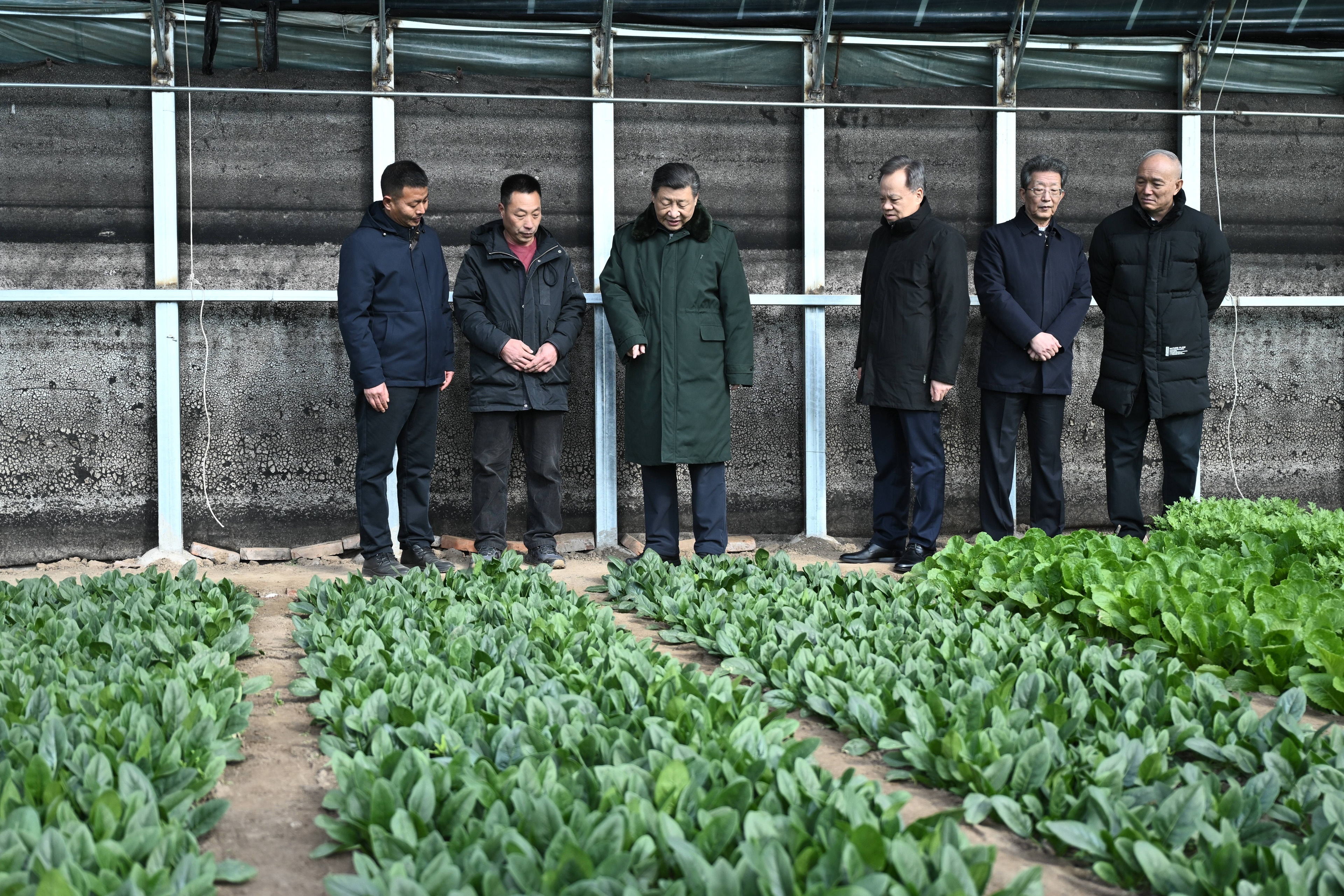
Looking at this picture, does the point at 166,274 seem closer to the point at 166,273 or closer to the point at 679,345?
the point at 166,273

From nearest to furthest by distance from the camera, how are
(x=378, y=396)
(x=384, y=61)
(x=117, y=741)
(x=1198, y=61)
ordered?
(x=117, y=741)
(x=378, y=396)
(x=384, y=61)
(x=1198, y=61)

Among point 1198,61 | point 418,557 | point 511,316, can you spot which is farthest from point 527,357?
point 1198,61

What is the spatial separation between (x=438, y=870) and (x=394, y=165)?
13.8 feet

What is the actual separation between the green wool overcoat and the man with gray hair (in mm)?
668

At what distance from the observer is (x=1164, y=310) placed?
5906 mm

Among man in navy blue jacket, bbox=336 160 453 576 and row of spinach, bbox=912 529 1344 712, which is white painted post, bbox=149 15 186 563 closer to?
man in navy blue jacket, bbox=336 160 453 576

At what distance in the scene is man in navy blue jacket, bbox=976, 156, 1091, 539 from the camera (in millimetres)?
5863

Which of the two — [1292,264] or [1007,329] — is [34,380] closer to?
[1007,329]

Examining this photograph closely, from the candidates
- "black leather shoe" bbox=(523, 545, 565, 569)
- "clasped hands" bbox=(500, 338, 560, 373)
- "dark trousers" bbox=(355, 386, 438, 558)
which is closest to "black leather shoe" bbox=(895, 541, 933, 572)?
"black leather shoe" bbox=(523, 545, 565, 569)

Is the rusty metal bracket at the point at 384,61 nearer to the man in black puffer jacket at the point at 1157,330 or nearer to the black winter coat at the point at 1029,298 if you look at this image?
the black winter coat at the point at 1029,298

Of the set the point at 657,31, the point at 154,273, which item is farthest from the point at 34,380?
the point at 657,31

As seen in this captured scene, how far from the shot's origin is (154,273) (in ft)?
20.4

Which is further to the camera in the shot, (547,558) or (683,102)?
(683,102)

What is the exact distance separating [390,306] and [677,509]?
5.34 ft
